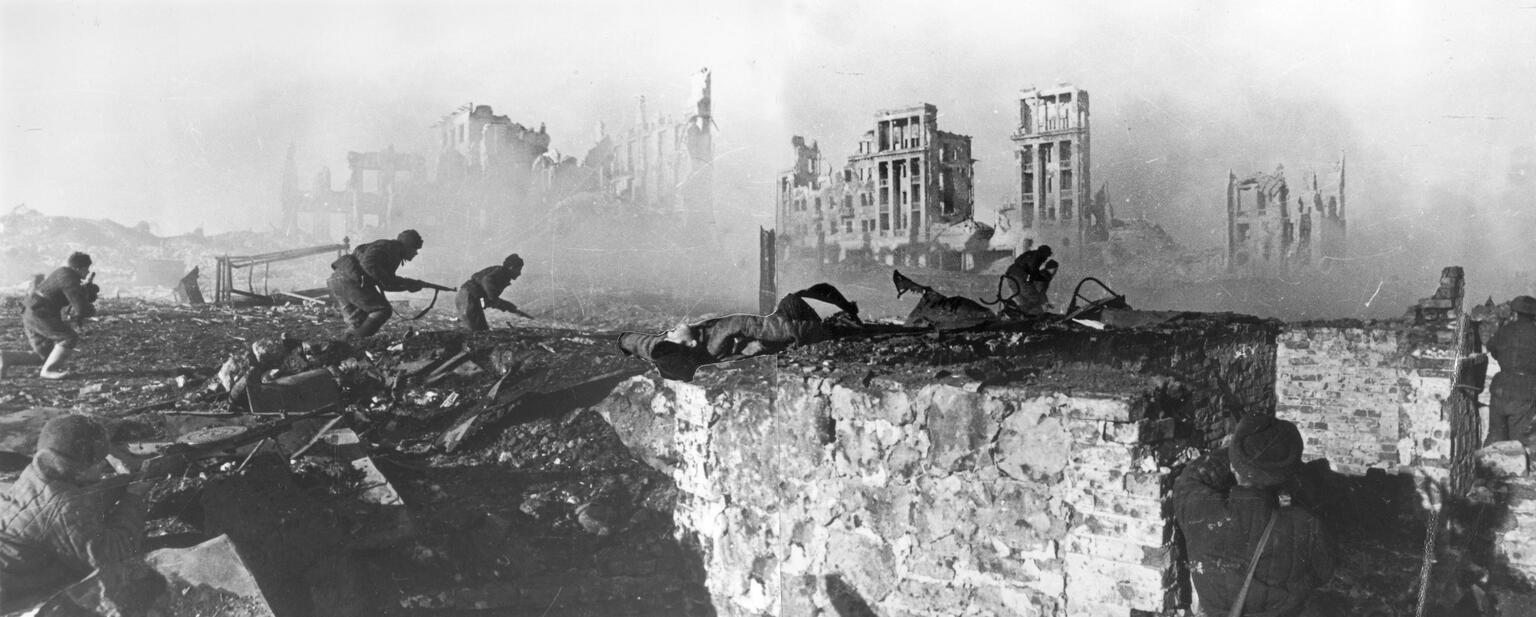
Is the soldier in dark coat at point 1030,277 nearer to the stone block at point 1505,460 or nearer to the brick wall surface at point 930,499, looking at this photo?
the stone block at point 1505,460

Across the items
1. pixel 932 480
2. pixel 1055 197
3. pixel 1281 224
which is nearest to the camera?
pixel 932 480

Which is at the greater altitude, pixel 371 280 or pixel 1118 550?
pixel 371 280

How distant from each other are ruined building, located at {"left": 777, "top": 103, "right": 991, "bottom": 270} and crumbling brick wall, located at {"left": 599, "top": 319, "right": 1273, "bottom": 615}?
6.87 metres

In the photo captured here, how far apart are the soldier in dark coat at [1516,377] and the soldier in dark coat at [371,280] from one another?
753cm

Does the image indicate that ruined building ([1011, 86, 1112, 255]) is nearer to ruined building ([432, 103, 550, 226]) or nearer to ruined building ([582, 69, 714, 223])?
ruined building ([582, 69, 714, 223])

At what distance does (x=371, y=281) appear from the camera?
5.83 metres

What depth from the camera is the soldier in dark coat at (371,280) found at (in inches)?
226

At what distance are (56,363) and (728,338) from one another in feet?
13.9

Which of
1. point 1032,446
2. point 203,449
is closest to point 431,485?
point 203,449

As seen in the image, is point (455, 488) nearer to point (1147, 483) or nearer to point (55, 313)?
point (55, 313)

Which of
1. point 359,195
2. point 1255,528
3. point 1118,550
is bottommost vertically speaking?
point 1118,550

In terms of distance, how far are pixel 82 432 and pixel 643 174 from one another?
559cm

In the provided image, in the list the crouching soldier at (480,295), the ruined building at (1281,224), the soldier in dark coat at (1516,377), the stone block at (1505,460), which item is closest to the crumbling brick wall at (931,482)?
the crouching soldier at (480,295)

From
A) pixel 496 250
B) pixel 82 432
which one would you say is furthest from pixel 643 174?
pixel 82 432
